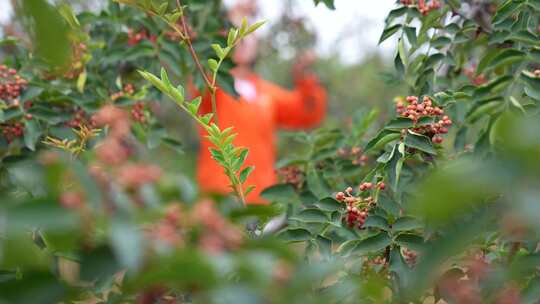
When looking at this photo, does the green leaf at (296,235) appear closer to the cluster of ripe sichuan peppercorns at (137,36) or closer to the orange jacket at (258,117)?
the cluster of ripe sichuan peppercorns at (137,36)

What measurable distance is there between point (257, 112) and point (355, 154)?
2.21 m

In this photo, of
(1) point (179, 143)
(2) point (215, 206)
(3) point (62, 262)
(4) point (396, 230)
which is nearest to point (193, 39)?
(1) point (179, 143)

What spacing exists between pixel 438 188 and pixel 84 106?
102cm

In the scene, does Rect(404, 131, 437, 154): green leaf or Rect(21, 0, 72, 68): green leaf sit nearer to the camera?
Rect(21, 0, 72, 68): green leaf

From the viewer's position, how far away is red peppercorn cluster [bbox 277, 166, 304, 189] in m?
1.43

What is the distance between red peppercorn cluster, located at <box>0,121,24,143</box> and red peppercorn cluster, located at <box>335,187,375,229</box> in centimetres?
67

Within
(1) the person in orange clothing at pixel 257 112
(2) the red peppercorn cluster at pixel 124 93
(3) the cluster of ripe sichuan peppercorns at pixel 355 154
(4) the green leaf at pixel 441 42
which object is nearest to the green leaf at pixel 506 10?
(4) the green leaf at pixel 441 42

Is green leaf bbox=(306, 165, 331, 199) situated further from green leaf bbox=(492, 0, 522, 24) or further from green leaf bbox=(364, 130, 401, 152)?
green leaf bbox=(492, 0, 522, 24)

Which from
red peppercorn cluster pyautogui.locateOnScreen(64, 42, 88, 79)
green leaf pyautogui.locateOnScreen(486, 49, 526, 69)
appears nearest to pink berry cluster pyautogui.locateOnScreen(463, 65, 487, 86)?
green leaf pyautogui.locateOnScreen(486, 49, 526, 69)

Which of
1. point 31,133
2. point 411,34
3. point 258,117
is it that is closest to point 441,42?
point 411,34

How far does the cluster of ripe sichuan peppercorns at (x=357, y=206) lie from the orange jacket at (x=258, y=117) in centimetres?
196

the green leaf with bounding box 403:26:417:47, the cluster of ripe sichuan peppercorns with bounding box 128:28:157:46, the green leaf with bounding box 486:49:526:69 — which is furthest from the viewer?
the cluster of ripe sichuan peppercorns with bounding box 128:28:157:46

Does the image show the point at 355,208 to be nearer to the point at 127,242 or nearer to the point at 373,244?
the point at 373,244

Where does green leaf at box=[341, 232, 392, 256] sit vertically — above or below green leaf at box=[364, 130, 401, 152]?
below
